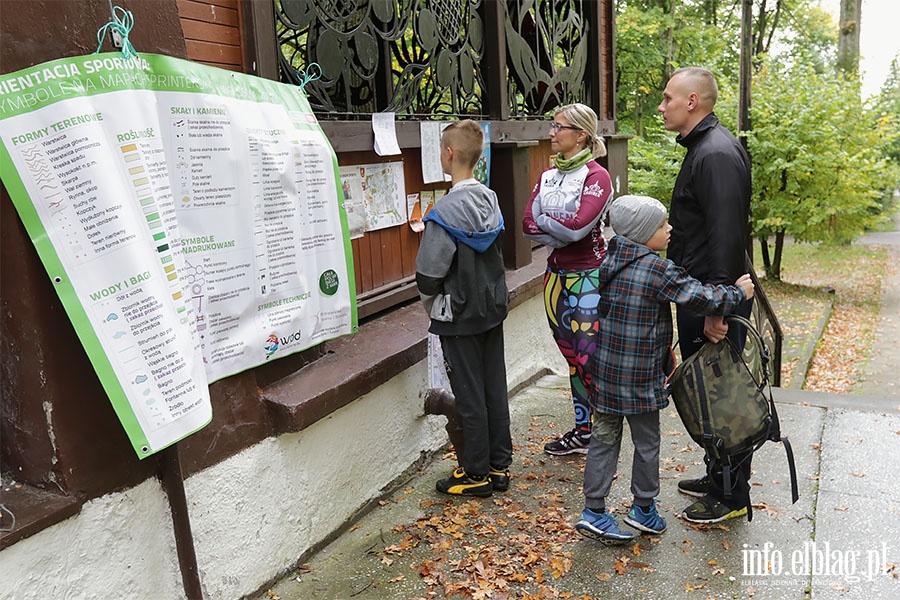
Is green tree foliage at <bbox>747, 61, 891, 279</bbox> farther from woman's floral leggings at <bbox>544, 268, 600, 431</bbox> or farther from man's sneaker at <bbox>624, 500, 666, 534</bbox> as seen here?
man's sneaker at <bbox>624, 500, 666, 534</bbox>

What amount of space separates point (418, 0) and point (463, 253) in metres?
1.88

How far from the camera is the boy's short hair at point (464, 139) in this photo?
12.0 feet

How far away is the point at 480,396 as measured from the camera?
3.84 m

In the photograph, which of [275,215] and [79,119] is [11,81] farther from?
[275,215]

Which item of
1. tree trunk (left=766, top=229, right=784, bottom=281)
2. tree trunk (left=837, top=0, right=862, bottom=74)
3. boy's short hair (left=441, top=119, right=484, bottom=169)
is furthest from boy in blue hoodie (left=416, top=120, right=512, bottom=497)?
tree trunk (left=837, top=0, right=862, bottom=74)

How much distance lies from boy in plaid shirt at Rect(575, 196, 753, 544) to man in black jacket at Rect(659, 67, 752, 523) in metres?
0.17

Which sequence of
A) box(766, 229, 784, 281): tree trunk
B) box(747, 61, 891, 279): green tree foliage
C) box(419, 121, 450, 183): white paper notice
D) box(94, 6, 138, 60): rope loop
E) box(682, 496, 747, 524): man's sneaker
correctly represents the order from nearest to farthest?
1. box(94, 6, 138, 60): rope loop
2. box(682, 496, 747, 524): man's sneaker
3. box(419, 121, 450, 183): white paper notice
4. box(747, 61, 891, 279): green tree foliage
5. box(766, 229, 784, 281): tree trunk

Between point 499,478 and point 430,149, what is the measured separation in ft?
6.99

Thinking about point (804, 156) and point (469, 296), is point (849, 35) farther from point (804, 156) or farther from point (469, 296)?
point (469, 296)

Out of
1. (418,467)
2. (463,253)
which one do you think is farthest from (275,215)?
(418,467)

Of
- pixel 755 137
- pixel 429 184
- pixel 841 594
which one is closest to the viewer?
pixel 841 594

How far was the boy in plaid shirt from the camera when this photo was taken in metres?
3.15

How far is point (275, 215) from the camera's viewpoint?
3201 mm

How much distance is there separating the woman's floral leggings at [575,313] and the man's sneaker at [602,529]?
0.79 meters
